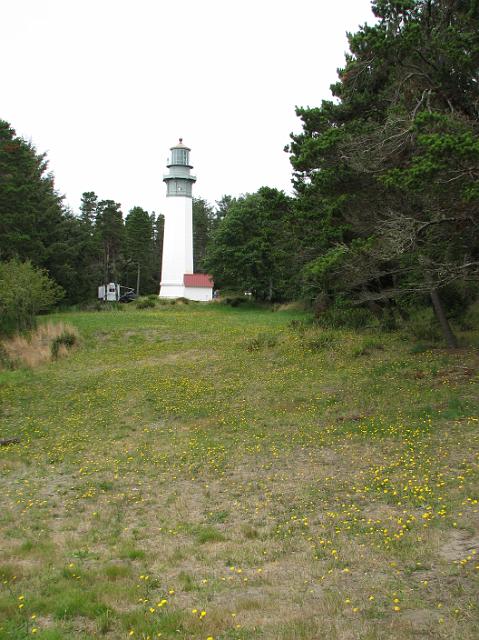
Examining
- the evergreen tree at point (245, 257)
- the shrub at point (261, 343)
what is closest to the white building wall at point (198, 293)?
the evergreen tree at point (245, 257)

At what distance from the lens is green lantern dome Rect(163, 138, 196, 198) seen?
193ft

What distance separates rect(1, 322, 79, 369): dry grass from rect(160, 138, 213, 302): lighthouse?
101 ft

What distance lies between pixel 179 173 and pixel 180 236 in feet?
21.1

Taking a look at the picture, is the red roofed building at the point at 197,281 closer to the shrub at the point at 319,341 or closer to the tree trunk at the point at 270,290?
the tree trunk at the point at 270,290

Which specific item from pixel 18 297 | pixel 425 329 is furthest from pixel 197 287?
pixel 425 329

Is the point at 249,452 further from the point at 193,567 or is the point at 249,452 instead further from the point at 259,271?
the point at 259,271

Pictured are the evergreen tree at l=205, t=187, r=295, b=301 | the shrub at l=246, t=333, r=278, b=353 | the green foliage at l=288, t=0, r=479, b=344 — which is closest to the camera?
the green foliage at l=288, t=0, r=479, b=344

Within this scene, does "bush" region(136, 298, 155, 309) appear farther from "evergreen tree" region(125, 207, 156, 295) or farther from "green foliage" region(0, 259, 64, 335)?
"green foliage" region(0, 259, 64, 335)

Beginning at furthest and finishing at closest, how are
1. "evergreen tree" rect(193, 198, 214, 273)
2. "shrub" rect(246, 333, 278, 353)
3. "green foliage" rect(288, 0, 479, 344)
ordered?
"evergreen tree" rect(193, 198, 214, 273) < "shrub" rect(246, 333, 278, 353) < "green foliage" rect(288, 0, 479, 344)

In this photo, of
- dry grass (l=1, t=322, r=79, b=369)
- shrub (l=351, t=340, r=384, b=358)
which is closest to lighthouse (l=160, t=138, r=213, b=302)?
dry grass (l=1, t=322, r=79, b=369)

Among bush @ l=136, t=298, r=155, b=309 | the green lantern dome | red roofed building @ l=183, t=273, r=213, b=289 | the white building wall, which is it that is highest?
the green lantern dome

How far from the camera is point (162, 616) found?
5.28m

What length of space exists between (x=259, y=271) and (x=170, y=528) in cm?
4608

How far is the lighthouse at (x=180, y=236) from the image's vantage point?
193 ft
